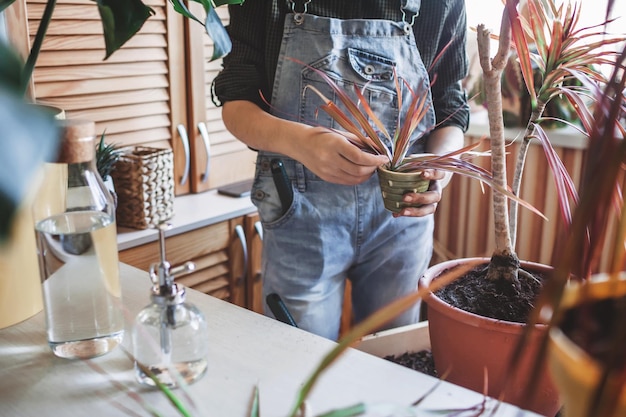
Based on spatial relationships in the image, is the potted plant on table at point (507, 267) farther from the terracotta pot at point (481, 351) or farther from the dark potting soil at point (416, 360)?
the dark potting soil at point (416, 360)

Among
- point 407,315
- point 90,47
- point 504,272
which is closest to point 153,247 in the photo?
point 90,47

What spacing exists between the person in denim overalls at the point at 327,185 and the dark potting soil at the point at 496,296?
Result: 12.9 inches

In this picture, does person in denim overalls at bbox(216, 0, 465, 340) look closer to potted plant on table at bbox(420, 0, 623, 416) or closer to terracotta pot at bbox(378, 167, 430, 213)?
terracotta pot at bbox(378, 167, 430, 213)

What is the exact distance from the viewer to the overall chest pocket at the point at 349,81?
45.8 inches

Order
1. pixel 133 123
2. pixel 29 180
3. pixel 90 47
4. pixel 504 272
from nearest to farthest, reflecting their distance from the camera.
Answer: pixel 29 180 → pixel 504 272 → pixel 90 47 → pixel 133 123

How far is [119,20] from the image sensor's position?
0.48m

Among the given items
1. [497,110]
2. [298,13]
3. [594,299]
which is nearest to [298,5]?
[298,13]

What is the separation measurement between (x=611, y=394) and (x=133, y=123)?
5.47 ft

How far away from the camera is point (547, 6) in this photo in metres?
0.86

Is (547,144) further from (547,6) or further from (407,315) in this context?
(407,315)

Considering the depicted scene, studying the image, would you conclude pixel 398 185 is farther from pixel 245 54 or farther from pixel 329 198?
pixel 245 54

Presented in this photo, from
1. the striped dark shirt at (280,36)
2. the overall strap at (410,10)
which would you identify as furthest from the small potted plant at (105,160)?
the overall strap at (410,10)

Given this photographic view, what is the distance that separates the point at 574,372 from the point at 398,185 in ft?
1.94

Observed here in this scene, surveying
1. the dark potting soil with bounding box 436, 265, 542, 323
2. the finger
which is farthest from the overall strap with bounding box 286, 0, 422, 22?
the dark potting soil with bounding box 436, 265, 542, 323
